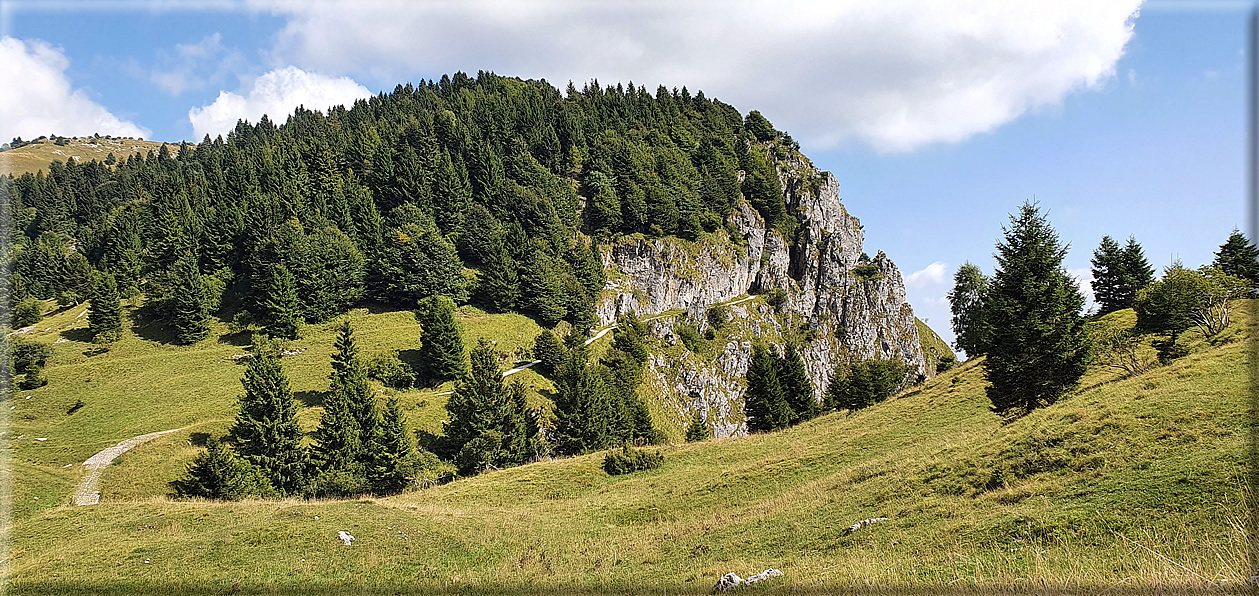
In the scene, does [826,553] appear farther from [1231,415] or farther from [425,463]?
[425,463]

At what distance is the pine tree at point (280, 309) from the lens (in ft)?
278

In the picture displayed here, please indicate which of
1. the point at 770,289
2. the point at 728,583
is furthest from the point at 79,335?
the point at 770,289

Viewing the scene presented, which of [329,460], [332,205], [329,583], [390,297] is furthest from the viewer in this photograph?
[332,205]

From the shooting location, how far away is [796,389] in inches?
2849

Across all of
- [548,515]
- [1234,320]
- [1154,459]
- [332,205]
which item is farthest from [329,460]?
[332,205]

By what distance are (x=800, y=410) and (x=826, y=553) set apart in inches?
2366

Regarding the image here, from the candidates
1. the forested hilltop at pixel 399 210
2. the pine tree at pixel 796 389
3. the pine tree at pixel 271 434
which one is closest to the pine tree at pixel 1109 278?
the pine tree at pixel 796 389

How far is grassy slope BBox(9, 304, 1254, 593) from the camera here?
1066 centimetres

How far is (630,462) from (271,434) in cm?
3343

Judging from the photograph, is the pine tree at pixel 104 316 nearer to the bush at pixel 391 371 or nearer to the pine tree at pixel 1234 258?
the bush at pixel 391 371

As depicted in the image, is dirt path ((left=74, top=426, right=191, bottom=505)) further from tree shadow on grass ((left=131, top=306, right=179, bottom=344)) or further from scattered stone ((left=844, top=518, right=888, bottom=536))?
scattered stone ((left=844, top=518, right=888, bottom=536))

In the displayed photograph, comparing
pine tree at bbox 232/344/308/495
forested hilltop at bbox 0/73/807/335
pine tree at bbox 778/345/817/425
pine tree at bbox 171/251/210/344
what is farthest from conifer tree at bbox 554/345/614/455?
pine tree at bbox 171/251/210/344

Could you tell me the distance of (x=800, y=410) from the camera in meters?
71.5

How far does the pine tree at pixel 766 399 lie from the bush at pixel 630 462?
29.8 meters
